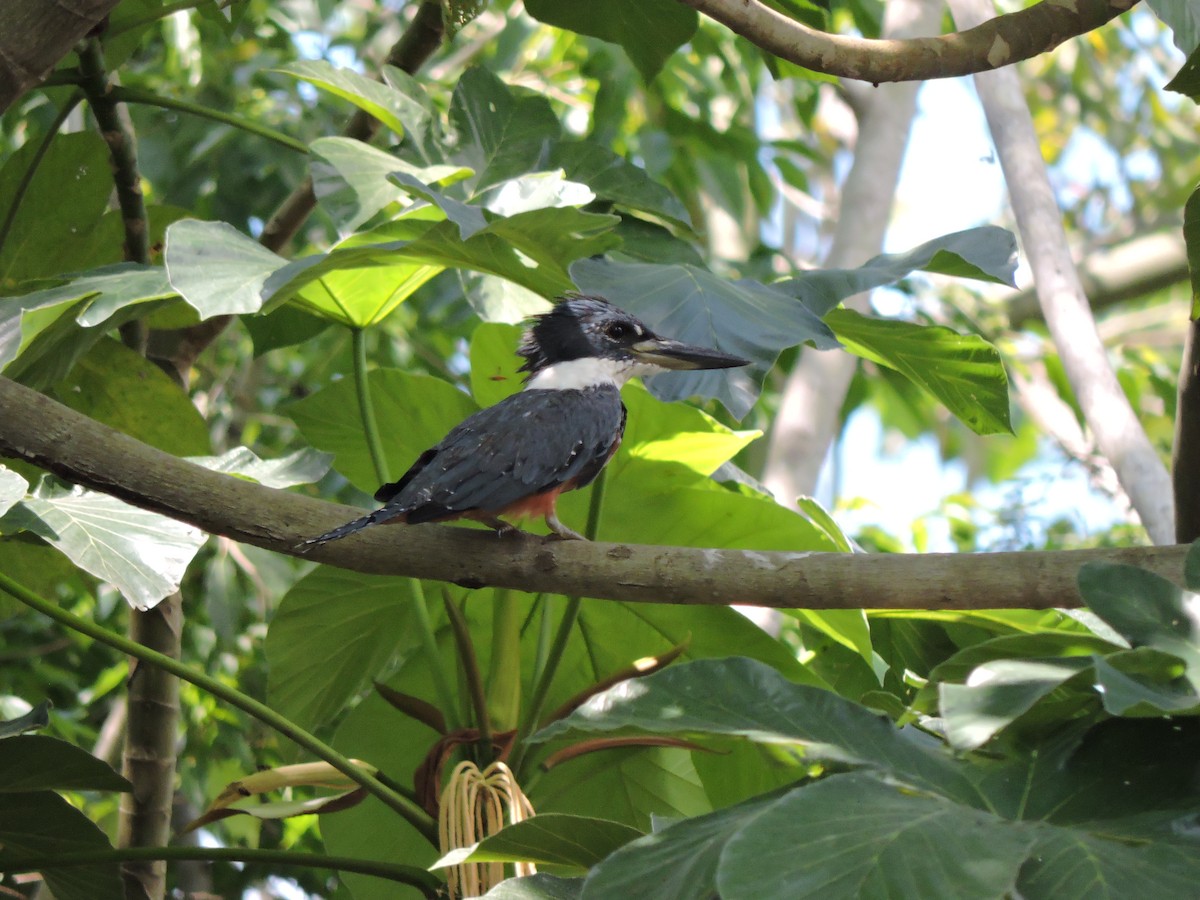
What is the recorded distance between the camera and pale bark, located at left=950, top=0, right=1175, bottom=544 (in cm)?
254

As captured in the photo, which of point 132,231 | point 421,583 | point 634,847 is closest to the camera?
point 634,847

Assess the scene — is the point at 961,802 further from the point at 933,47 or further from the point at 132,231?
the point at 132,231

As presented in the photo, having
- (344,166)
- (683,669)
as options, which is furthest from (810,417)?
(683,669)

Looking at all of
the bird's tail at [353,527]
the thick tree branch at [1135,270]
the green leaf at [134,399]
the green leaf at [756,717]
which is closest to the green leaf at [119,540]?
the bird's tail at [353,527]

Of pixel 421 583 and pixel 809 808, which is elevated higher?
pixel 421 583

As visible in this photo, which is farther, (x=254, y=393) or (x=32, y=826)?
(x=254, y=393)

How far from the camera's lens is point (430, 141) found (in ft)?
8.28

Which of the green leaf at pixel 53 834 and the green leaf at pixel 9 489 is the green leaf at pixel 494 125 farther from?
the green leaf at pixel 53 834

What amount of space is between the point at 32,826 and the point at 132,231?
1.21 meters

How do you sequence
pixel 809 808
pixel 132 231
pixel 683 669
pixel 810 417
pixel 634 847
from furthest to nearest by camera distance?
pixel 810 417, pixel 132 231, pixel 683 669, pixel 634 847, pixel 809 808

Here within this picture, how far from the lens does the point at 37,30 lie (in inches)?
65.0

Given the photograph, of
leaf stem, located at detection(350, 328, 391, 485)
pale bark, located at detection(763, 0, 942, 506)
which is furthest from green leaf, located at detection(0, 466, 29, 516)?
pale bark, located at detection(763, 0, 942, 506)

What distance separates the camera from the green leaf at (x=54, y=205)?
8.09 ft

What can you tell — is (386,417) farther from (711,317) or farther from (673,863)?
(673,863)
